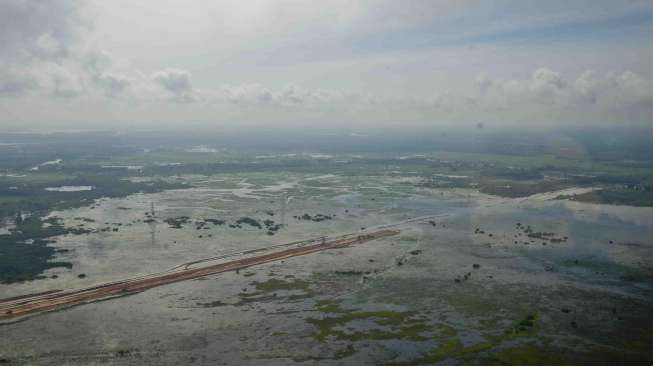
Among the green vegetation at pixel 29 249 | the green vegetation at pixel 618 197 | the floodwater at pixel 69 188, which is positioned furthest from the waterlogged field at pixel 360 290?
the floodwater at pixel 69 188

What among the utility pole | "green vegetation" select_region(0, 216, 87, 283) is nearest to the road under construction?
"green vegetation" select_region(0, 216, 87, 283)

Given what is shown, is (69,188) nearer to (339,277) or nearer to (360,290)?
(339,277)

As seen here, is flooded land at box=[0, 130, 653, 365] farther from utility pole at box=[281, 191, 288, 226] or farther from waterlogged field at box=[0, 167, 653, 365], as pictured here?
utility pole at box=[281, 191, 288, 226]

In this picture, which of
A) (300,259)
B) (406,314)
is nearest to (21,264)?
(300,259)

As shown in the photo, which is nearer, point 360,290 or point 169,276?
point 360,290

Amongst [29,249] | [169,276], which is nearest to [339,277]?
[169,276]

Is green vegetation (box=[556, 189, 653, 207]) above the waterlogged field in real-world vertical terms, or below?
above
